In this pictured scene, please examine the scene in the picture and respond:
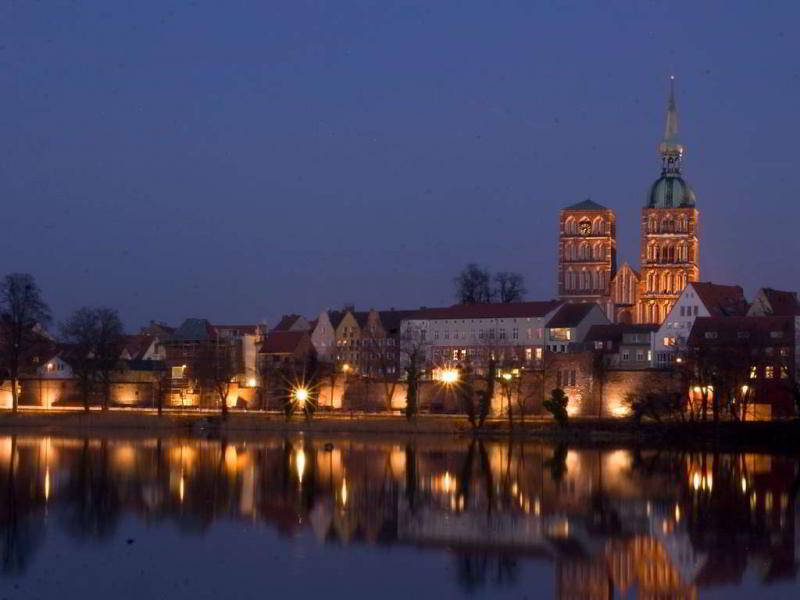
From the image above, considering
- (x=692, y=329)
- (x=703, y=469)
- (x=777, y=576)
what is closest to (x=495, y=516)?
(x=777, y=576)

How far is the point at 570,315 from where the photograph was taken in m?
91.5

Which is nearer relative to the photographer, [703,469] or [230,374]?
[703,469]

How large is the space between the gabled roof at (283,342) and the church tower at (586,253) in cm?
3219

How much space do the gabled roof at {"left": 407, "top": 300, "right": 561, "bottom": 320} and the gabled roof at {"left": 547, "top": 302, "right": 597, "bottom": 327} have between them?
89 centimetres

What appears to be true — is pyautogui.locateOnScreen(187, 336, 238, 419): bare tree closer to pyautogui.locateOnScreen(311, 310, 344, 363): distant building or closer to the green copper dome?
pyautogui.locateOnScreen(311, 310, 344, 363): distant building

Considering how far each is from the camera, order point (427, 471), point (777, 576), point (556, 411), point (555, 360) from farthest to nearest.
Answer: point (555, 360) → point (556, 411) → point (427, 471) → point (777, 576)

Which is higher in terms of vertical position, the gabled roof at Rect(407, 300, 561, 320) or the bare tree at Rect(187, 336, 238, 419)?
the gabled roof at Rect(407, 300, 561, 320)

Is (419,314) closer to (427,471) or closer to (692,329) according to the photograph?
(692,329)

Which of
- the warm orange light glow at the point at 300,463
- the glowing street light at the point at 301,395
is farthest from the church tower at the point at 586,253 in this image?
the warm orange light glow at the point at 300,463

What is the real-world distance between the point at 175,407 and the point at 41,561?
55.5m

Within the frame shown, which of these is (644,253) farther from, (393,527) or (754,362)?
(393,527)

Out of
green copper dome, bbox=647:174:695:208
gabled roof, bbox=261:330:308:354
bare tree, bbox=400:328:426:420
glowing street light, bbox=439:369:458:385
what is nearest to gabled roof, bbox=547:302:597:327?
bare tree, bbox=400:328:426:420

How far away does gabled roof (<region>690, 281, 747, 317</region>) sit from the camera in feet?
285

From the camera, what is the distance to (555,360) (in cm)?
7475
